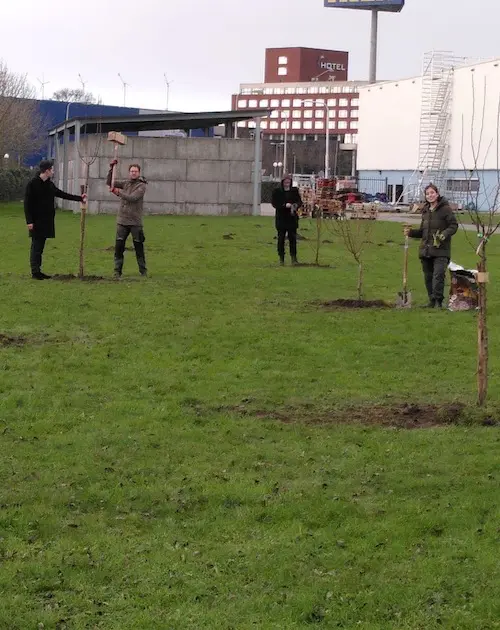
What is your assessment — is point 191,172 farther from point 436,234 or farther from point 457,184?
point 436,234

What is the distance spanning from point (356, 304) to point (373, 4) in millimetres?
98022

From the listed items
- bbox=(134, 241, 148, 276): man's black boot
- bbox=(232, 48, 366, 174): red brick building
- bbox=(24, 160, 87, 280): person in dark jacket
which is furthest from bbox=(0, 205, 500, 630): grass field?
bbox=(232, 48, 366, 174): red brick building

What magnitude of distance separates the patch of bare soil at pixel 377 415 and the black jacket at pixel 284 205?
38.1 ft

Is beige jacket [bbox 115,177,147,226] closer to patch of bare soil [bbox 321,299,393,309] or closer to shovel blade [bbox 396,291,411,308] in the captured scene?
patch of bare soil [bbox 321,299,393,309]

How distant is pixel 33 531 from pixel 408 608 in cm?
208

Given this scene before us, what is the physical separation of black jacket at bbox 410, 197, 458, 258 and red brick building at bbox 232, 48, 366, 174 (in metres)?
128

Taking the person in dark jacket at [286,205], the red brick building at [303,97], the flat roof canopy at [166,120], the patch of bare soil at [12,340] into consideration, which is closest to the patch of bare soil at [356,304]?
the patch of bare soil at [12,340]

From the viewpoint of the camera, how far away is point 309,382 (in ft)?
33.6

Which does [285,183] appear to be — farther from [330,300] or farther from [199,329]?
[199,329]

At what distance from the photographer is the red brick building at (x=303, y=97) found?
152125mm

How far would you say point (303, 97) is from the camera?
154 meters

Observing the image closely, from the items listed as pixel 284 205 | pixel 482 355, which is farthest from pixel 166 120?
pixel 482 355

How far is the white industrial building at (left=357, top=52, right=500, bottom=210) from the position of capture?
64.4 m

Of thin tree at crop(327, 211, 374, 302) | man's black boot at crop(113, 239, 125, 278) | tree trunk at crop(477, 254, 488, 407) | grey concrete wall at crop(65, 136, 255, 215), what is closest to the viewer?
tree trunk at crop(477, 254, 488, 407)
